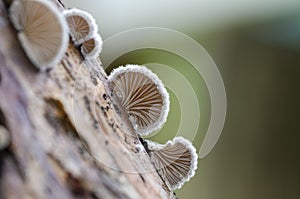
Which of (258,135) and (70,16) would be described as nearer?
(70,16)

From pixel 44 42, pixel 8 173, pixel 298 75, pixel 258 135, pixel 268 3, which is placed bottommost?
pixel 8 173

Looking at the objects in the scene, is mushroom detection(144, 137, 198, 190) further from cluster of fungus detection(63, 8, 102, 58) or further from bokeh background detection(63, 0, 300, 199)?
bokeh background detection(63, 0, 300, 199)

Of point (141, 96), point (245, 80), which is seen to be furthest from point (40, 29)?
point (245, 80)

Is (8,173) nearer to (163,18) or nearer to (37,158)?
(37,158)

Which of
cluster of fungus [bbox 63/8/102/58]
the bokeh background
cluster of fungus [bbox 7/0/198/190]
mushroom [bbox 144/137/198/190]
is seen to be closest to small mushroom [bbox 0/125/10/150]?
cluster of fungus [bbox 7/0/198/190]

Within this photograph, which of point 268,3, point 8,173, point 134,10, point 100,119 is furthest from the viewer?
point 134,10

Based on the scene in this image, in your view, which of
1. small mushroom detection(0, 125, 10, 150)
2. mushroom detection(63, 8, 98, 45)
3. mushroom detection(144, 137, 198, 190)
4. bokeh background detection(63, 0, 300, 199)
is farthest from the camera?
bokeh background detection(63, 0, 300, 199)

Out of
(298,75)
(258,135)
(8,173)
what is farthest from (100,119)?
(298,75)
